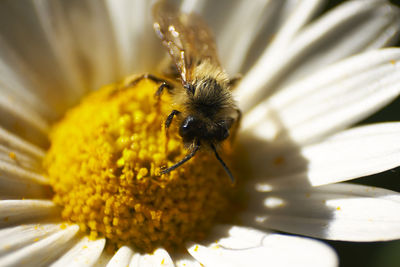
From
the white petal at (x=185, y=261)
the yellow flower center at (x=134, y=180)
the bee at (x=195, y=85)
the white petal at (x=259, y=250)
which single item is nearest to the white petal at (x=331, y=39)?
the bee at (x=195, y=85)

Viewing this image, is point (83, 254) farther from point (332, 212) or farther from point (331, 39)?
point (331, 39)

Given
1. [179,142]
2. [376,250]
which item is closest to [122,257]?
[179,142]

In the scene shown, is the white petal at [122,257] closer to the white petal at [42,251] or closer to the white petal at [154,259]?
the white petal at [154,259]

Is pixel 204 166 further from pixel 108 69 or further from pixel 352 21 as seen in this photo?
pixel 352 21

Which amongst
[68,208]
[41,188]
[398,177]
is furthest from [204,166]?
[398,177]

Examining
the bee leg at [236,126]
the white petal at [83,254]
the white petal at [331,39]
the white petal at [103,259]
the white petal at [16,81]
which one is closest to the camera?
the white petal at [83,254]

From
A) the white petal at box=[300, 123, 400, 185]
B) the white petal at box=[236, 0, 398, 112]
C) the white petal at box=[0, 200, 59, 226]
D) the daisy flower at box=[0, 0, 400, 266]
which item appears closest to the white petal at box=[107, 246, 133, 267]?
the daisy flower at box=[0, 0, 400, 266]
